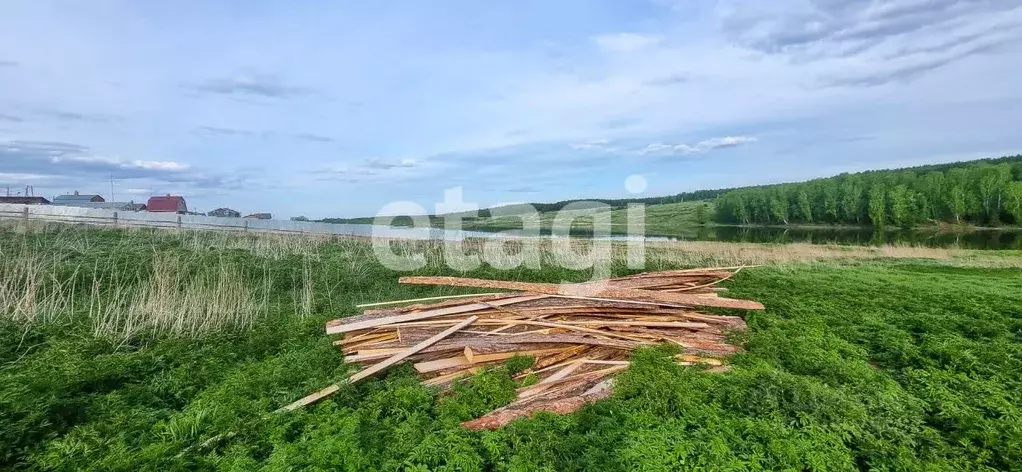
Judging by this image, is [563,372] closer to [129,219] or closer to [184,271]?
[184,271]

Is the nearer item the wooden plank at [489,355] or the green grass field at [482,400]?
the green grass field at [482,400]

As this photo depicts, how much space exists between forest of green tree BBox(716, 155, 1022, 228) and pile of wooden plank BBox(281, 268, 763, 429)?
229 ft

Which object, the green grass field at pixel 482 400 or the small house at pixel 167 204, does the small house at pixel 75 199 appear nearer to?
the small house at pixel 167 204

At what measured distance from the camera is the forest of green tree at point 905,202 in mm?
56750

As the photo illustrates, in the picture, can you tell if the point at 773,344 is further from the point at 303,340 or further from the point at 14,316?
the point at 14,316

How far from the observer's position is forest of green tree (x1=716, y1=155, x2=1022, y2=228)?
56.8m

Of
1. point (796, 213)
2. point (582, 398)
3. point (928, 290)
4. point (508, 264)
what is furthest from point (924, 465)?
point (796, 213)

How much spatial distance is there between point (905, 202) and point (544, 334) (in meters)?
76.4

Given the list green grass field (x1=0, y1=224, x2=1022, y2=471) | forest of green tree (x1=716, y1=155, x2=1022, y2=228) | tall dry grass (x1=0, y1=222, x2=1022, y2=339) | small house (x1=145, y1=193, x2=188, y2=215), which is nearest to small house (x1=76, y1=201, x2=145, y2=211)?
small house (x1=145, y1=193, x2=188, y2=215)

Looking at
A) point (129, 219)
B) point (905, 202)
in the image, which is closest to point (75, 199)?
point (129, 219)

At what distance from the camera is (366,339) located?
22.8 ft

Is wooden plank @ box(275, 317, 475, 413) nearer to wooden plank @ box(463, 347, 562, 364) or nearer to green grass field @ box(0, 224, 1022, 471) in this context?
green grass field @ box(0, 224, 1022, 471)

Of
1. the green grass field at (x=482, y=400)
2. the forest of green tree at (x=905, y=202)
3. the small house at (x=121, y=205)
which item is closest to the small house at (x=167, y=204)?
the small house at (x=121, y=205)

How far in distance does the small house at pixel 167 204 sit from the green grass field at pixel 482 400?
47193mm
